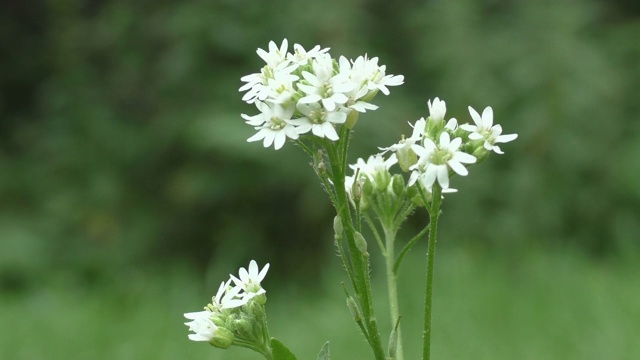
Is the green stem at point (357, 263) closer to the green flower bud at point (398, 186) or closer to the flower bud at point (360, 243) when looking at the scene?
the flower bud at point (360, 243)

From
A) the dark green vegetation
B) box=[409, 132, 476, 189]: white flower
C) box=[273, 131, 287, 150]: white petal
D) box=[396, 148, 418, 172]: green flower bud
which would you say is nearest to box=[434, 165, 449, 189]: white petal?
box=[409, 132, 476, 189]: white flower

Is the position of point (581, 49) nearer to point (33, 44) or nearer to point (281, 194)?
point (281, 194)

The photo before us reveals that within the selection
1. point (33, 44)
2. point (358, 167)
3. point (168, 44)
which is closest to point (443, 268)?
point (168, 44)

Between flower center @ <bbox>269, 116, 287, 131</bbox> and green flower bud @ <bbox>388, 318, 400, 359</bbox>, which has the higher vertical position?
flower center @ <bbox>269, 116, 287, 131</bbox>

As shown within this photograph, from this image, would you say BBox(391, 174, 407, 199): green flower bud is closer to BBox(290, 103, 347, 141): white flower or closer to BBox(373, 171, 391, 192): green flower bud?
BBox(373, 171, 391, 192): green flower bud

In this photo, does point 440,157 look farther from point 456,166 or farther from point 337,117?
point 337,117

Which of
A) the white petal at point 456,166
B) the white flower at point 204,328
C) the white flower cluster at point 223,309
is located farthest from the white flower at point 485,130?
the white flower at point 204,328
